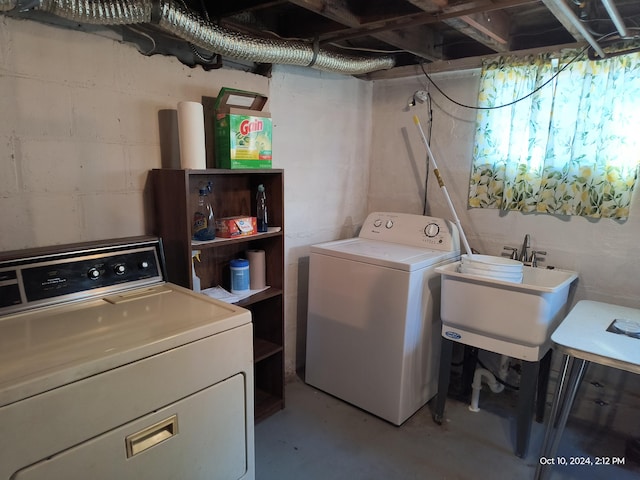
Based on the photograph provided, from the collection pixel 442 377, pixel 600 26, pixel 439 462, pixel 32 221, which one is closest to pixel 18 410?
pixel 32 221

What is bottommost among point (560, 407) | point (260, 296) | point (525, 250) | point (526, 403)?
point (526, 403)

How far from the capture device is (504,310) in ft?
6.27

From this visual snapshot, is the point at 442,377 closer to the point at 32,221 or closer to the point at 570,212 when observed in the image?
the point at 570,212

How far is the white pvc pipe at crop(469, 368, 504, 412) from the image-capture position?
2.34m

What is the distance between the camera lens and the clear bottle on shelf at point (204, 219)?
1898mm

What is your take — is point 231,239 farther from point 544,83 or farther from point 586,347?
point 544,83

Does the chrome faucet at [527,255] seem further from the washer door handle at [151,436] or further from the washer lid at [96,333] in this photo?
the washer door handle at [151,436]

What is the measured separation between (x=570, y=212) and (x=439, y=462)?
142 centimetres

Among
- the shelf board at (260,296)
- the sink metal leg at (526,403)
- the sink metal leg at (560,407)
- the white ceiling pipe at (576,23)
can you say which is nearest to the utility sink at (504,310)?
the sink metal leg at (526,403)

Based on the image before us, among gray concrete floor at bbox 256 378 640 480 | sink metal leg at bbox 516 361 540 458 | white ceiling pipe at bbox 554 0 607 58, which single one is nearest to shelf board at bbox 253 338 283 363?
gray concrete floor at bbox 256 378 640 480

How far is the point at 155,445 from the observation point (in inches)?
46.0

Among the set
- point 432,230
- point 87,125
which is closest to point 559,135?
point 432,230

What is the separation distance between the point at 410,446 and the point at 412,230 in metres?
1.20

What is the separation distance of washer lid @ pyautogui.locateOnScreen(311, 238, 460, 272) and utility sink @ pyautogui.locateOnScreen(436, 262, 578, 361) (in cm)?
13
